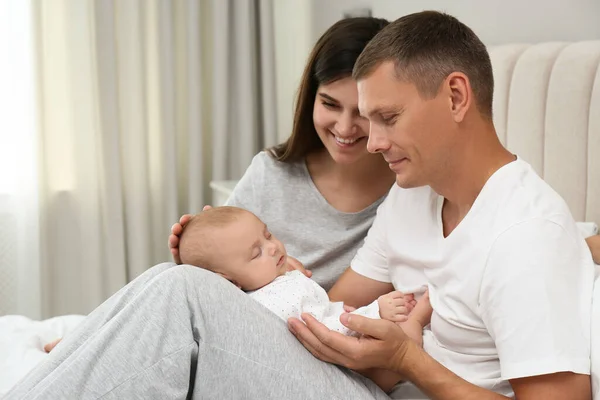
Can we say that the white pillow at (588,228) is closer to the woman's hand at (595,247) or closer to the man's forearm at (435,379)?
the woman's hand at (595,247)

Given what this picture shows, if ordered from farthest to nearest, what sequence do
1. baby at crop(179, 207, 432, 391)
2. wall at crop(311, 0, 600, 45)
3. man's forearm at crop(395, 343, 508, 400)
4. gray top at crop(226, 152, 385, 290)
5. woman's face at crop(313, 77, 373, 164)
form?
wall at crop(311, 0, 600, 45), gray top at crop(226, 152, 385, 290), woman's face at crop(313, 77, 373, 164), baby at crop(179, 207, 432, 391), man's forearm at crop(395, 343, 508, 400)

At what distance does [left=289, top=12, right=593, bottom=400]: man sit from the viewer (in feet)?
3.99

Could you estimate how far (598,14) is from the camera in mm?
2150

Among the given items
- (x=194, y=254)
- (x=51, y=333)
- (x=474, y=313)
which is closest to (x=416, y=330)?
(x=474, y=313)

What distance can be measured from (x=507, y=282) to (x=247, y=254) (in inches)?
23.0

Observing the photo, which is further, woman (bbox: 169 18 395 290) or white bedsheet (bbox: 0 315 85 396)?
woman (bbox: 169 18 395 290)

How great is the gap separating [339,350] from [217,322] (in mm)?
226

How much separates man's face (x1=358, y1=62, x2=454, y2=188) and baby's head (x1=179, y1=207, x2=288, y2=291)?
36cm

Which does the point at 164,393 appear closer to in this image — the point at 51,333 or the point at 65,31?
the point at 51,333

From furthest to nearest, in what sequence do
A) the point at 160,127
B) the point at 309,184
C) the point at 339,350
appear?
the point at 160,127 → the point at 309,184 → the point at 339,350

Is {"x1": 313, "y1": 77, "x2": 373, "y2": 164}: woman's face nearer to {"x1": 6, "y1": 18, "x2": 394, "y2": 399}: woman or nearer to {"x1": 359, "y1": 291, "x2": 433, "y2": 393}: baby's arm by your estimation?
{"x1": 359, "y1": 291, "x2": 433, "y2": 393}: baby's arm

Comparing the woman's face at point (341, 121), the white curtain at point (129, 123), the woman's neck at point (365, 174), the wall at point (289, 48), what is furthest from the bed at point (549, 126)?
the wall at point (289, 48)

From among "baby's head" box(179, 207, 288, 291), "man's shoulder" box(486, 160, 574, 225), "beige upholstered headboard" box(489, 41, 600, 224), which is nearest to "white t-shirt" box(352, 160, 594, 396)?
"man's shoulder" box(486, 160, 574, 225)

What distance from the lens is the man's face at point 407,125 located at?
1.37 m
